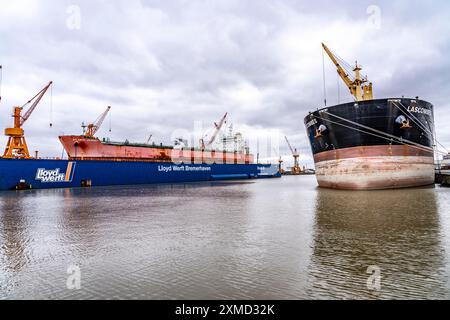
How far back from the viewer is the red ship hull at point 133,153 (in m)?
43.8

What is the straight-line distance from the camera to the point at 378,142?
23.6m

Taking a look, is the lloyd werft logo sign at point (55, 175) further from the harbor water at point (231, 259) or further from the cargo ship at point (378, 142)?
the cargo ship at point (378, 142)

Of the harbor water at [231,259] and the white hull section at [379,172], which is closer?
the harbor water at [231,259]

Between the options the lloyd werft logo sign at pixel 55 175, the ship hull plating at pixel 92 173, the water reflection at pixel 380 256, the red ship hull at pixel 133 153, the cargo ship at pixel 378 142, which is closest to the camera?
the water reflection at pixel 380 256

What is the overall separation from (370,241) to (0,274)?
848cm

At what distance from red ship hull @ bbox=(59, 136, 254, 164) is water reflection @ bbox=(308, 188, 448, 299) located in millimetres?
42792

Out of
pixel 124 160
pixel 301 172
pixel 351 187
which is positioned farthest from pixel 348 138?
pixel 301 172

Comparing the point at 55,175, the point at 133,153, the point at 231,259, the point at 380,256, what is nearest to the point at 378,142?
the point at 380,256

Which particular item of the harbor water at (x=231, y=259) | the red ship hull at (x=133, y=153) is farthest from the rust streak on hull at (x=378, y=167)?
the red ship hull at (x=133, y=153)

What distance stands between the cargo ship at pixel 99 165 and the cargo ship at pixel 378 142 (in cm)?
3099

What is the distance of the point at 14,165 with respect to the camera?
32844 millimetres

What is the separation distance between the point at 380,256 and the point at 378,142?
809 inches

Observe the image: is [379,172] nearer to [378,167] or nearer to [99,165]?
[378,167]
